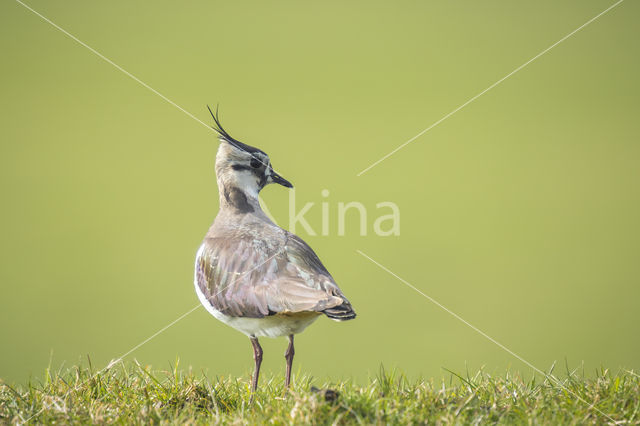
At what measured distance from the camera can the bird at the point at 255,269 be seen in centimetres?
500

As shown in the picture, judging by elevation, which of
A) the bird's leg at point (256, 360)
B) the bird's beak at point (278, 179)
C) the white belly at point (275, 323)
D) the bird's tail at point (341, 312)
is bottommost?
the bird's leg at point (256, 360)

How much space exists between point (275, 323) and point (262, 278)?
386mm

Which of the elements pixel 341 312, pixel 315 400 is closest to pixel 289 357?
pixel 341 312

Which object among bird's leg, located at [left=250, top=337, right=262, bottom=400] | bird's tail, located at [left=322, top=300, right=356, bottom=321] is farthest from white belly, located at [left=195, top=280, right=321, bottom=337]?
bird's tail, located at [left=322, top=300, right=356, bottom=321]

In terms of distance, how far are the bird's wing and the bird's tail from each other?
0.03m

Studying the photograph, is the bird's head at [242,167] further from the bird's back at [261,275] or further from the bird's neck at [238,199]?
the bird's back at [261,275]

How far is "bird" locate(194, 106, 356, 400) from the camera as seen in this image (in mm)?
5004

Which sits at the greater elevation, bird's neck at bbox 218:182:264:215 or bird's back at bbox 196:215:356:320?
bird's neck at bbox 218:182:264:215

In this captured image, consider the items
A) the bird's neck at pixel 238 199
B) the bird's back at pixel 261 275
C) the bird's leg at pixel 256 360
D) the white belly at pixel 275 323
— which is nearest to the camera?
the bird's back at pixel 261 275

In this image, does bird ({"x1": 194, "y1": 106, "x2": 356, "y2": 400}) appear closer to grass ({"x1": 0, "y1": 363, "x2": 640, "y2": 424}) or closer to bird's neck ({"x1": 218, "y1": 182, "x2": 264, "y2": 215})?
bird's neck ({"x1": 218, "y1": 182, "x2": 264, "y2": 215})

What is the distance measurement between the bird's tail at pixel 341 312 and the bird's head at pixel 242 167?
211 centimetres

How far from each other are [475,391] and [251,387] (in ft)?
5.67

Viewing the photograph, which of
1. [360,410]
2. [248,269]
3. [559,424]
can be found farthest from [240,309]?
[559,424]

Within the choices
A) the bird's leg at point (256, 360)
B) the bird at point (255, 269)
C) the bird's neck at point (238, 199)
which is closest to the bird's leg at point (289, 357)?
the bird at point (255, 269)
